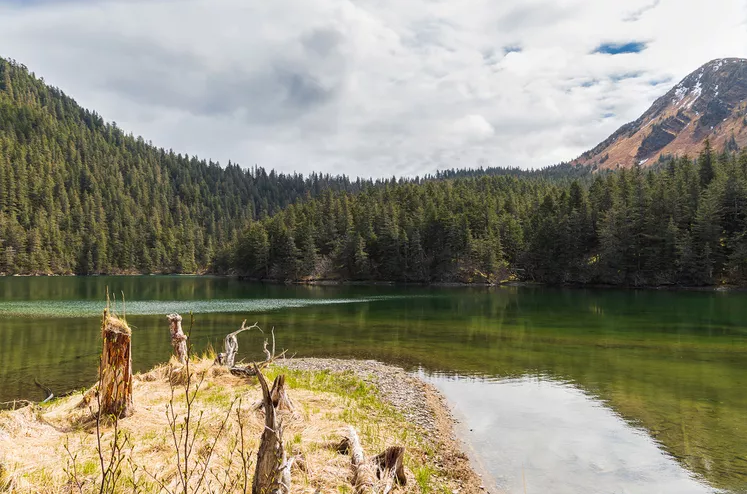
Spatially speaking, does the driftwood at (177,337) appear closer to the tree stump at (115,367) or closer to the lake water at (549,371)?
the tree stump at (115,367)

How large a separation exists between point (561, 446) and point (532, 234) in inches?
4354

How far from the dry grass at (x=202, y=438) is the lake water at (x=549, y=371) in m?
2.86

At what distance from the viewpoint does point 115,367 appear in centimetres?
1050

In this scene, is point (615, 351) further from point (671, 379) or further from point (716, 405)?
point (716, 405)

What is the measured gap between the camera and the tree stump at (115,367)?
10289mm

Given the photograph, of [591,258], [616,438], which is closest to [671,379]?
[616,438]

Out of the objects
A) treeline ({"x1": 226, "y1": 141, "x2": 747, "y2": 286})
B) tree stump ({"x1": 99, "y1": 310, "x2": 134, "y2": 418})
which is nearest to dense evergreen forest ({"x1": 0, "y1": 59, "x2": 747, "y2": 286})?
treeline ({"x1": 226, "y1": 141, "x2": 747, "y2": 286})

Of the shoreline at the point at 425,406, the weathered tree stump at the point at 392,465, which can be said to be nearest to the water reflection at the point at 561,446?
the shoreline at the point at 425,406

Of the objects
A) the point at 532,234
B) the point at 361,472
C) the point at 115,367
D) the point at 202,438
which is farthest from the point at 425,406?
the point at 532,234

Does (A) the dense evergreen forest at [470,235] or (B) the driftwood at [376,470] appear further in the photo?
→ (A) the dense evergreen forest at [470,235]

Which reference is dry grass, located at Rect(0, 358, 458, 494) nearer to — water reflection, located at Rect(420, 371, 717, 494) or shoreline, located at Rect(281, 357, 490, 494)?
shoreline, located at Rect(281, 357, 490, 494)

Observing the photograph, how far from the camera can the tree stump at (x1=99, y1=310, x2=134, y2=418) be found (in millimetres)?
10289

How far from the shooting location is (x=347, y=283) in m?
126

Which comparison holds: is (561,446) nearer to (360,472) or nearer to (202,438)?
(360,472)
